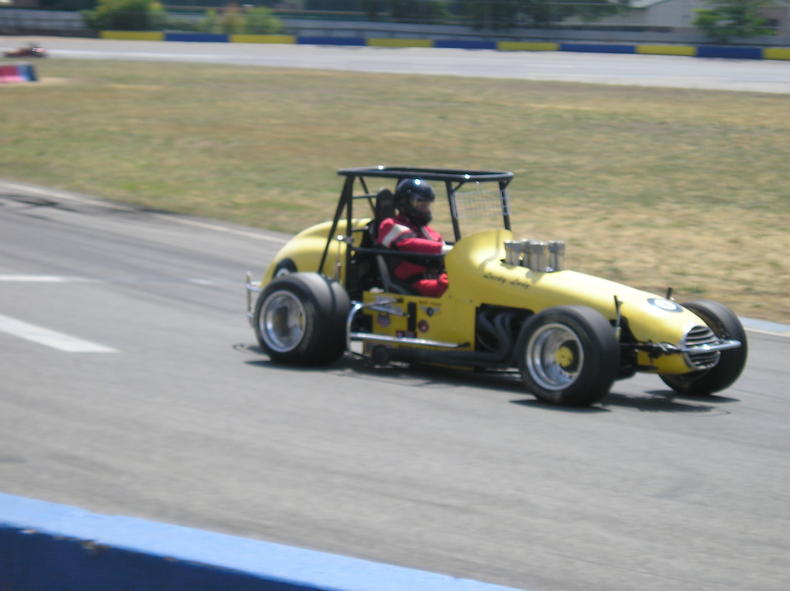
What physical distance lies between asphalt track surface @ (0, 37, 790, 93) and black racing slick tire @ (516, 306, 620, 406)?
24.5m

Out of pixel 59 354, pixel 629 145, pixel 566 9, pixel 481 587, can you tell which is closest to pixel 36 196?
pixel 59 354

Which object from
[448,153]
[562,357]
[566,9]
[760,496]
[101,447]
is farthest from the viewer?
[566,9]

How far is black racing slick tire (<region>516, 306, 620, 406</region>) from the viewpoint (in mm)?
6668

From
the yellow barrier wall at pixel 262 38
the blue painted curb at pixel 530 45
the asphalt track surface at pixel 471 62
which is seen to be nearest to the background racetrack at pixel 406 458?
the asphalt track surface at pixel 471 62

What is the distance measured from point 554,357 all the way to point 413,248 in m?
1.47

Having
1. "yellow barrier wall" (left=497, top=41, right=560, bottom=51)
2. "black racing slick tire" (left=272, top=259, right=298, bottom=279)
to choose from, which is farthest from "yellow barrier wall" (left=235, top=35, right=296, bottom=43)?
"black racing slick tire" (left=272, top=259, right=298, bottom=279)

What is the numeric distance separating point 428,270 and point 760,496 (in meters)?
3.29

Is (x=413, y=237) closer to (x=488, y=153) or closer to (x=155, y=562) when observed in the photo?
(x=155, y=562)

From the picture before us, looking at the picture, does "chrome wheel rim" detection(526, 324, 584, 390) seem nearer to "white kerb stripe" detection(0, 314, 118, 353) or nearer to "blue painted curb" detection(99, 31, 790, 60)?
"white kerb stripe" detection(0, 314, 118, 353)

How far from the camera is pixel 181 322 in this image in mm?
9578

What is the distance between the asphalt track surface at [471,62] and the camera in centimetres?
3331

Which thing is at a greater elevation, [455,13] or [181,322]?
[455,13]

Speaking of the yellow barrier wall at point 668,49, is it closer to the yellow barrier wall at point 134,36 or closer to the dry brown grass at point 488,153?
the dry brown grass at point 488,153

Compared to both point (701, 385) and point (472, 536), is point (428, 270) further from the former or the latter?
point (472, 536)
